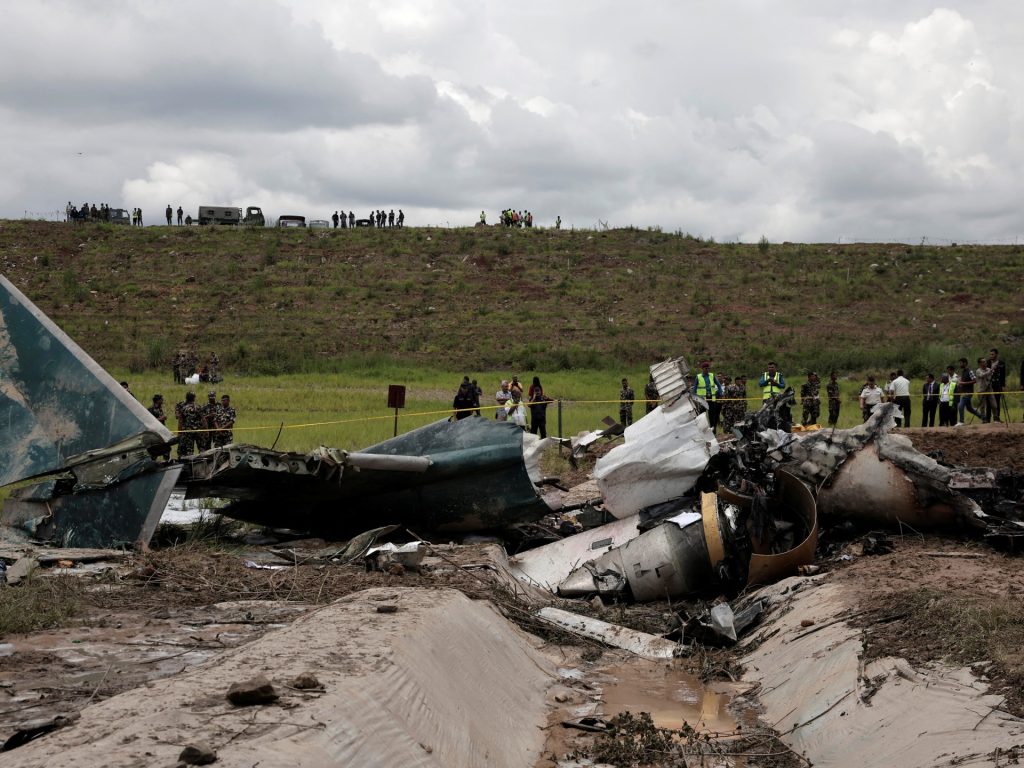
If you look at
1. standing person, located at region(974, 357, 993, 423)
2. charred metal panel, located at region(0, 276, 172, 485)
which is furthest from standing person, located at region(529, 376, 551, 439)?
charred metal panel, located at region(0, 276, 172, 485)

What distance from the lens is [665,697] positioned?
819 centimetres

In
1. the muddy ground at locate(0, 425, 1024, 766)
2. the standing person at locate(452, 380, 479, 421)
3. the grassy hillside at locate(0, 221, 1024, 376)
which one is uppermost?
the grassy hillside at locate(0, 221, 1024, 376)

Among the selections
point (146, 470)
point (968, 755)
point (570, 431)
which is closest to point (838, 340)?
point (570, 431)

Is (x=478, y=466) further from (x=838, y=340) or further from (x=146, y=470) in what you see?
(x=838, y=340)

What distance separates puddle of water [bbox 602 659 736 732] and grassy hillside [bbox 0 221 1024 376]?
29846mm

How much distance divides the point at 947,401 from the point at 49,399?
17.3 metres

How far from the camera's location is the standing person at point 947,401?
21828mm

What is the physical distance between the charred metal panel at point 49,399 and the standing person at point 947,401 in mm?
16361

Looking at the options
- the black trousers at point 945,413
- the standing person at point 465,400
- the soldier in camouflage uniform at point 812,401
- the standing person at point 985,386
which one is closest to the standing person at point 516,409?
the standing person at point 465,400

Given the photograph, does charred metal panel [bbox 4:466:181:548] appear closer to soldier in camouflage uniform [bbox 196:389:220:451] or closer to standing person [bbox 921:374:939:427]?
soldier in camouflage uniform [bbox 196:389:220:451]

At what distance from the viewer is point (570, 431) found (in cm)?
2300

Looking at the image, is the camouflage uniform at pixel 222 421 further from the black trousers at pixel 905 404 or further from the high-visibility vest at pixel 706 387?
the black trousers at pixel 905 404

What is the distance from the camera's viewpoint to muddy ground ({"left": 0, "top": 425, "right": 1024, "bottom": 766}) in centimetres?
629

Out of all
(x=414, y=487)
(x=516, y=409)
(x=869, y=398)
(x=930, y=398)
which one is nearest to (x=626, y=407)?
(x=516, y=409)
